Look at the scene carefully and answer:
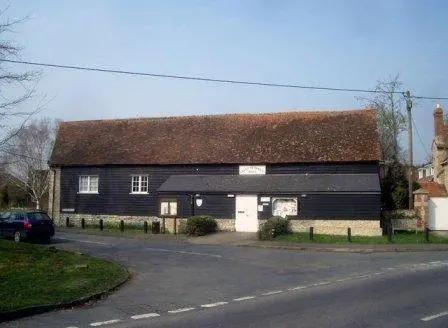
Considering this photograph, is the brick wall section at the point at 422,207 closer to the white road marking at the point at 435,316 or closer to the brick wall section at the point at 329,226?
the brick wall section at the point at 329,226

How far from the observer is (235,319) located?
938 centimetres

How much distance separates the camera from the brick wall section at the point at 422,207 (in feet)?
99.0

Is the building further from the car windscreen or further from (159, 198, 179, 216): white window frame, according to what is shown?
the car windscreen

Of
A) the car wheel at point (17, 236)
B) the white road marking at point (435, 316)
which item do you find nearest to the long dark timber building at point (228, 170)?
the car wheel at point (17, 236)

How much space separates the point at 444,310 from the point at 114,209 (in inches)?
1147

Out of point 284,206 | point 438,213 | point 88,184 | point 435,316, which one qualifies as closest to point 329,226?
point 284,206

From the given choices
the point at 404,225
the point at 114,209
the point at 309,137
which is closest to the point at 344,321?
the point at 404,225

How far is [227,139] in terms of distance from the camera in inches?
1410

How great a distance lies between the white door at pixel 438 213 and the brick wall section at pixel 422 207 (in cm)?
62

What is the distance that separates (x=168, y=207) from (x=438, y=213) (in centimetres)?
1659

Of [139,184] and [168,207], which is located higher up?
[139,184]

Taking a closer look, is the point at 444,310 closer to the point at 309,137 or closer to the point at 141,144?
the point at 309,137

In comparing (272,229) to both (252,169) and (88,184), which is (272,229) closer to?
(252,169)

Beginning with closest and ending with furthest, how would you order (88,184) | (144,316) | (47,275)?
(144,316) < (47,275) < (88,184)
